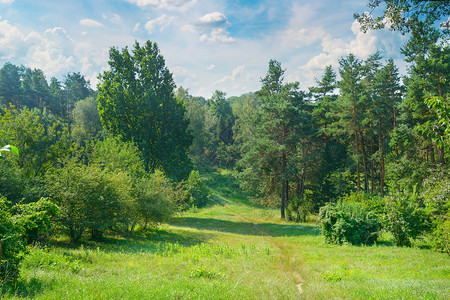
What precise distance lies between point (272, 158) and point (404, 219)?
17.4 m

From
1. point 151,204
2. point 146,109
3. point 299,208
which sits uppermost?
point 146,109

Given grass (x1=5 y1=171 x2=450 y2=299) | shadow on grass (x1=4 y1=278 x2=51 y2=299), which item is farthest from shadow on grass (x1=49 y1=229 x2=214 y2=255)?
shadow on grass (x1=4 y1=278 x2=51 y2=299)

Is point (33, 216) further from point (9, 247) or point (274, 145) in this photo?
point (274, 145)

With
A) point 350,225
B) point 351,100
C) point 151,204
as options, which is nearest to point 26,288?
point 151,204

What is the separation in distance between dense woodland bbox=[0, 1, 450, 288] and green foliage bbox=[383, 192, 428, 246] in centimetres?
5

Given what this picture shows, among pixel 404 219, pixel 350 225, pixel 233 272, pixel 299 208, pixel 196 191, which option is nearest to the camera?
pixel 233 272

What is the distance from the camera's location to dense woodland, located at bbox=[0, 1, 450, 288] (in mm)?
13523

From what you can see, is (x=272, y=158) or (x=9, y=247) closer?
(x=9, y=247)

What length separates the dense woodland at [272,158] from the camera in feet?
44.4

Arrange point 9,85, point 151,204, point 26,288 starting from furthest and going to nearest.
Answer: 1. point 9,85
2. point 151,204
3. point 26,288

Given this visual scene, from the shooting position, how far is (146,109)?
31.2 metres

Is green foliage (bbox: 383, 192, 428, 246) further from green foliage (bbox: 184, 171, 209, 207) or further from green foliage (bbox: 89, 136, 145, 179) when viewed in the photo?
green foliage (bbox: 184, 171, 209, 207)

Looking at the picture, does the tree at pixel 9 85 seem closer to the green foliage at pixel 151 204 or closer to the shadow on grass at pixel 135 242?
the green foliage at pixel 151 204

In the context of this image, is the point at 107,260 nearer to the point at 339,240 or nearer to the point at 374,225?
the point at 339,240
